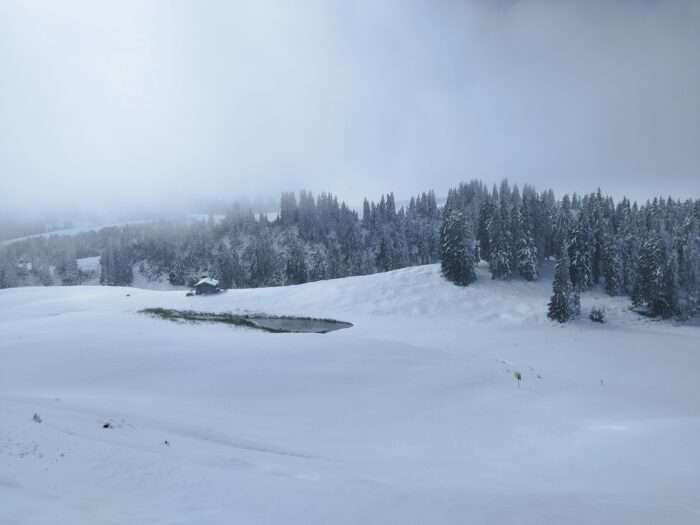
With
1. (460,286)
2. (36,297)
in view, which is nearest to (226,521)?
(460,286)

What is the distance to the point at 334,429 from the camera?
16.3 meters

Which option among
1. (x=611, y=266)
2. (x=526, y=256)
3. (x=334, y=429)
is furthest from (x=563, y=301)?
(x=334, y=429)

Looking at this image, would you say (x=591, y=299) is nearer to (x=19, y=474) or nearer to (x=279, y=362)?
(x=279, y=362)

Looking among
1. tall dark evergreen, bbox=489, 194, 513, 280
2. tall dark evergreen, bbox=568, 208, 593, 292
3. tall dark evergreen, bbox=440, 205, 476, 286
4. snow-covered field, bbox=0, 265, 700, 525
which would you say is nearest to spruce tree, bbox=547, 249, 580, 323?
snow-covered field, bbox=0, 265, 700, 525

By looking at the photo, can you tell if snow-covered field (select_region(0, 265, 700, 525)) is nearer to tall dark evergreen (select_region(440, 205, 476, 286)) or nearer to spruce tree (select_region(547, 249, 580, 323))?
spruce tree (select_region(547, 249, 580, 323))

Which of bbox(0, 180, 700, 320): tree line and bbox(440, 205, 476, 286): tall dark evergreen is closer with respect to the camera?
bbox(0, 180, 700, 320): tree line

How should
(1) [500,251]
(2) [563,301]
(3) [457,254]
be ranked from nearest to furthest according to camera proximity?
1. (2) [563,301]
2. (3) [457,254]
3. (1) [500,251]

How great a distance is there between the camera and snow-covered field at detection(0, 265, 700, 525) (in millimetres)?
8359

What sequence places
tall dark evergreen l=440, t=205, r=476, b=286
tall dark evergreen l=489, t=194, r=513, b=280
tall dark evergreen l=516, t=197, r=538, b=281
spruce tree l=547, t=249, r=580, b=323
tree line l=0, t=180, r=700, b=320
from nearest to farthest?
spruce tree l=547, t=249, r=580, b=323, tree line l=0, t=180, r=700, b=320, tall dark evergreen l=440, t=205, r=476, b=286, tall dark evergreen l=489, t=194, r=513, b=280, tall dark evergreen l=516, t=197, r=538, b=281

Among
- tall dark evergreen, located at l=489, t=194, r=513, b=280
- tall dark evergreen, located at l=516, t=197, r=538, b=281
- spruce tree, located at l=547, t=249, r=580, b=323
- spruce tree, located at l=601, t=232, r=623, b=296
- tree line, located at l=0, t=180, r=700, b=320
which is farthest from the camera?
tall dark evergreen, located at l=516, t=197, r=538, b=281

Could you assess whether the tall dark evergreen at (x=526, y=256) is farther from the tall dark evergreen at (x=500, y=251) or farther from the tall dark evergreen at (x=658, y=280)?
the tall dark evergreen at (x=658, y=280)

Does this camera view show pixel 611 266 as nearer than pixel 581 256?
Yes

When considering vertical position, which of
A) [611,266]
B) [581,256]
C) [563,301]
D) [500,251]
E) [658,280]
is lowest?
[563,301]

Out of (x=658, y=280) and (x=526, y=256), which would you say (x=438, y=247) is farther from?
(x=658, y=280)
